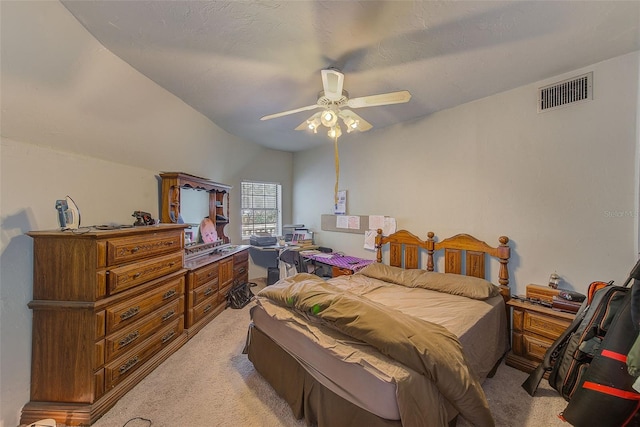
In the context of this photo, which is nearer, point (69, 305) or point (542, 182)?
point (69, 305)

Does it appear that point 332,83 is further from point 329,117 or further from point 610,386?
point 610,386

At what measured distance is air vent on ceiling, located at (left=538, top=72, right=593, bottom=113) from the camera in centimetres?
200

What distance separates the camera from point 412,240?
10.2ft

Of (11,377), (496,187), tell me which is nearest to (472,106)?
(496,187)

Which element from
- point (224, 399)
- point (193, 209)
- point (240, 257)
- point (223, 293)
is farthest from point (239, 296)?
point (224, 399)

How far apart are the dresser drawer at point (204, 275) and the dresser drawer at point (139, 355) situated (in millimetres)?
398

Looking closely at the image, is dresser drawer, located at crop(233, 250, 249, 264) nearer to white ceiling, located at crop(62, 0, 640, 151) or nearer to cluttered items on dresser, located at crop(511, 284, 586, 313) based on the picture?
white ceiling, located at crop(62, 0, 640, 151)

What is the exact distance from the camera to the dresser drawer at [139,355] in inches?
69.4

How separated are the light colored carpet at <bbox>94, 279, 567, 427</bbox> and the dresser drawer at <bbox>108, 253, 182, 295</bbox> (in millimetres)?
834

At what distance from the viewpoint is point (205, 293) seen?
297cm

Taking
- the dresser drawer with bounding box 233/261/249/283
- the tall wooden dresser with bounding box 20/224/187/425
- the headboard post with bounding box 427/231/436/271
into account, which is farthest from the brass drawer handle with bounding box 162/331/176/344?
the headboard post with bounding box 427/231/436/271

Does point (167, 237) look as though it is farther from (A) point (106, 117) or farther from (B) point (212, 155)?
(B) point (212, 155)

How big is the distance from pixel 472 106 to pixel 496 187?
944mm

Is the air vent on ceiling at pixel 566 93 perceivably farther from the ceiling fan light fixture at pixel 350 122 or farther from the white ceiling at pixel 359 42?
the ceiling fan light fixture at pixel 350 122
